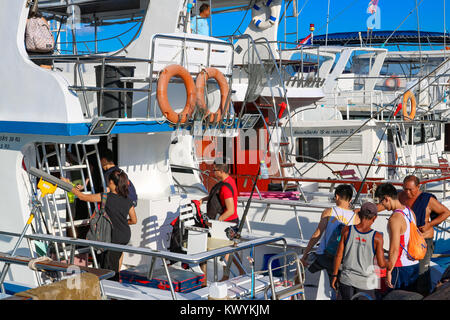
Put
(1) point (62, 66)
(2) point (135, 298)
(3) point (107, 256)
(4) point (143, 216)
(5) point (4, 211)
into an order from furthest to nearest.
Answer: (1) point (62, 66), (4) point (143, 216), (5) point (4, 211), (3) point (107, 256), (2) point (135, 298)

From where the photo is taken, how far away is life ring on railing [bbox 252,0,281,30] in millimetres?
13586

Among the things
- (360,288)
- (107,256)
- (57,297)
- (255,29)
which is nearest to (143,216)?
(107,256)

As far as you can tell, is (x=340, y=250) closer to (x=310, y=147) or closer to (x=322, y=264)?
(x=322, y=264)

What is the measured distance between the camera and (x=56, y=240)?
5.77 meters

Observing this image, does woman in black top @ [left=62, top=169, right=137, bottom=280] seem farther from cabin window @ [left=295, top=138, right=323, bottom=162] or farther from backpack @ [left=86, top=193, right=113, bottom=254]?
cabin window @ [left=295, top=138, right=323, bottom=162]

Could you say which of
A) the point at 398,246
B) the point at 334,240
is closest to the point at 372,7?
the point at 334,240

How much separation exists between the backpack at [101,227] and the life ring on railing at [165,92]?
132 centimetres

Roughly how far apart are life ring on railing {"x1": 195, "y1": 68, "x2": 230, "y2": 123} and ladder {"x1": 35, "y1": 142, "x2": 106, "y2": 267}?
150 centimetres

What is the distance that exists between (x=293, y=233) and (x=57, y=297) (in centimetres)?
637

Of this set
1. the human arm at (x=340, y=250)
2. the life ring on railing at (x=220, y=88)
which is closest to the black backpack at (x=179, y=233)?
the life ring on railing at (x=220, y=88)

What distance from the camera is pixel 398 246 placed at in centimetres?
577

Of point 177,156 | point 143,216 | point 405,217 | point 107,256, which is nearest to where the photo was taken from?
point 405,217

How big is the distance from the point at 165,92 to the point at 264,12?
24.3 ft

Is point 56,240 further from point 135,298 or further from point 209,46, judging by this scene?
point 209,46
